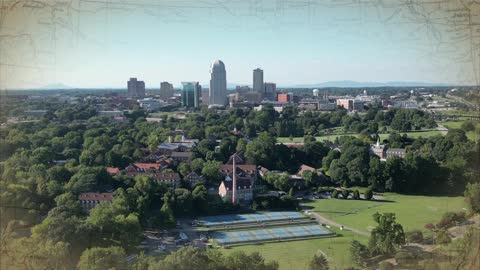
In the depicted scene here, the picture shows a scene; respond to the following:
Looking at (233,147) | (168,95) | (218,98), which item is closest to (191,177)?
(233,147)

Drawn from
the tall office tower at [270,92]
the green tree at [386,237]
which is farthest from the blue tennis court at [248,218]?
the tall office tower at [270,92]

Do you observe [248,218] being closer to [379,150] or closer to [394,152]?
[394,152]

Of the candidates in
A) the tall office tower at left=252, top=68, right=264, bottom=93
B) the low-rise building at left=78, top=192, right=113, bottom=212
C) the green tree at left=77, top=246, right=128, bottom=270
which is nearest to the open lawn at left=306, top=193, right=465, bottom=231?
the tall office tower at left=252, top=68, right=264, bottom=93

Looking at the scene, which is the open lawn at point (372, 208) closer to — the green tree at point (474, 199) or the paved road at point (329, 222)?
the paved road at point (329, 222)

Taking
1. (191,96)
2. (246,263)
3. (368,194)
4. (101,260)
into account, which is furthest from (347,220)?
(191,96)

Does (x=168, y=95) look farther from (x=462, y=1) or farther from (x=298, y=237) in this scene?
(x=462, y=1)

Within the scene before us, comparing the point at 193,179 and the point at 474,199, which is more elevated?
the point at 474,199

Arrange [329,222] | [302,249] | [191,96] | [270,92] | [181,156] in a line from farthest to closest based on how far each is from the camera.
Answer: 1. [270,92]
2. [191,96]
3. [181,156]
4. [329,222]
5. [302,249]
